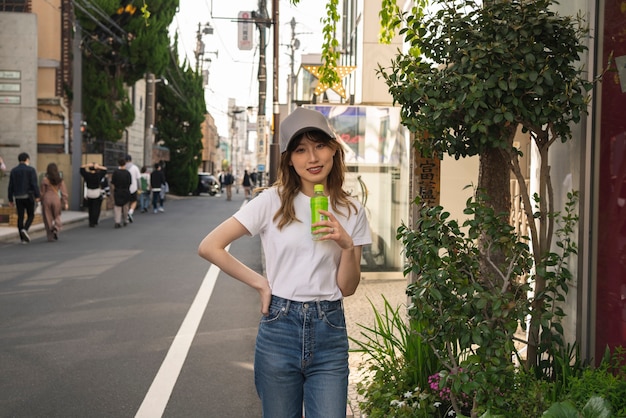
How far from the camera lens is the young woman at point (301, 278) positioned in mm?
3242

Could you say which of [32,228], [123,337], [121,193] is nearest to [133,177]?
[121,193]

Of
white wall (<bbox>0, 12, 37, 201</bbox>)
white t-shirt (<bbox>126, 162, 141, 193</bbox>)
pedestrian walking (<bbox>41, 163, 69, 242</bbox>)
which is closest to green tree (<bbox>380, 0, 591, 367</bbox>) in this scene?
pedestrian walking (<bbox>41, 163, 69, 242</bbox>)

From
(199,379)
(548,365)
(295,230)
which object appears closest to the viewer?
(295,230)

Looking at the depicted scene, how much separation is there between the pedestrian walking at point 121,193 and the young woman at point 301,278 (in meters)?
20.3

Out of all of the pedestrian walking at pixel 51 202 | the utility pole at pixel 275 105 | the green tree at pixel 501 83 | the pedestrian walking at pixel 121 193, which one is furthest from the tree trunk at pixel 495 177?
the utility pole at pixel 275 105

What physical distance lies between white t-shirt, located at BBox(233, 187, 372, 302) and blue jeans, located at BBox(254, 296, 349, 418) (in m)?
0.05

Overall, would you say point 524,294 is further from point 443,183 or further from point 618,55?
point 443,183

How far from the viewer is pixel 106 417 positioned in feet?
18.3

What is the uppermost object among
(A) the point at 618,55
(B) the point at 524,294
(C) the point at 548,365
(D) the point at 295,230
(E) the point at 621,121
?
(A) the point at 618,55

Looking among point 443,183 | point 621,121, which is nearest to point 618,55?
point 621,121

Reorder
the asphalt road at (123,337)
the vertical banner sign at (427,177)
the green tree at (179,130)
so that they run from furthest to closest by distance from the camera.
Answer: the green tree at (179,130)
the vertical banner sign at (427,177)
the asphalt road at (123,337)

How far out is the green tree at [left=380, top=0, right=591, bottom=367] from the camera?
4.07 metres

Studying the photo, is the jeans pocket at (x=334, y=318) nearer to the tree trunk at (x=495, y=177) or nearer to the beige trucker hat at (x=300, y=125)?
the beige trucker hat at (x=300, y=125)

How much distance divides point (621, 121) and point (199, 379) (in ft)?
12.8
